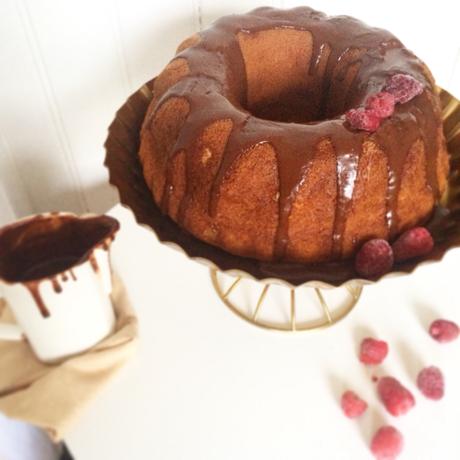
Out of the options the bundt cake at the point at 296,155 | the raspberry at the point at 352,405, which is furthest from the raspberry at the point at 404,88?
the raspberry at the point at 352,405

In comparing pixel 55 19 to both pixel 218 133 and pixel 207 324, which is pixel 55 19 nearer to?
pixel 218 133

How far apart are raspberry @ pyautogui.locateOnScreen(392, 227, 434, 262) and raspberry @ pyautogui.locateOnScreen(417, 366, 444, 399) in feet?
0.76

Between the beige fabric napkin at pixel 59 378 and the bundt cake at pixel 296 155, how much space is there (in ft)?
0.76

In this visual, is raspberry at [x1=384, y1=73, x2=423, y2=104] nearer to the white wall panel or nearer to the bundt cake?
the bundt cake

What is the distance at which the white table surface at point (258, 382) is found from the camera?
0.79 metres

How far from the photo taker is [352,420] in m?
0.81

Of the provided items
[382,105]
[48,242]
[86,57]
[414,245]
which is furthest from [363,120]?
[86,57]

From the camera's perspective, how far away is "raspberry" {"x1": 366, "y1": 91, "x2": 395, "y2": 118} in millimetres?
729

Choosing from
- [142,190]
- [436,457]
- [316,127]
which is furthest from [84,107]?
[436,457]

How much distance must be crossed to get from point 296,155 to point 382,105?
0.15m

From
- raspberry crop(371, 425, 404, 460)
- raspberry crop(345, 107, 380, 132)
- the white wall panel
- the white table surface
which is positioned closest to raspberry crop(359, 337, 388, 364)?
the white table surface

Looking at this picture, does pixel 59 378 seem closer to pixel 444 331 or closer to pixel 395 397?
pixel 395 397

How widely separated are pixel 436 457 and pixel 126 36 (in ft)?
3.22

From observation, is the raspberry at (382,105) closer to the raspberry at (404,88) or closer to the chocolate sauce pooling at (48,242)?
the raspberry at (404,88)
